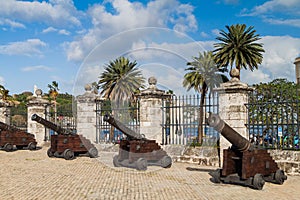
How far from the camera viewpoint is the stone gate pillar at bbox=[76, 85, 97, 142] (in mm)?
15641

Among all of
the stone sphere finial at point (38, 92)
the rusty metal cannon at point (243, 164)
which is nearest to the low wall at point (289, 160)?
the rusty metal cannon at point (243, 164)

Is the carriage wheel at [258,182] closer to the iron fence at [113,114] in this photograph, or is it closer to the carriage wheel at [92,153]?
the iron fence at [113,114]

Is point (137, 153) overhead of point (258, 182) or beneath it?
overhead

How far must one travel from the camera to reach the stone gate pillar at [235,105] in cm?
1071

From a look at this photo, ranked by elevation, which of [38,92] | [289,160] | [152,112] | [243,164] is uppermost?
[38,92]

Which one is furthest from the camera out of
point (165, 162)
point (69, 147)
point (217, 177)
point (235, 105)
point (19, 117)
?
point (19, 117)

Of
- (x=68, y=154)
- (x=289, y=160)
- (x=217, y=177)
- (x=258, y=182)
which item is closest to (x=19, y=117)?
(x=68, y=154)

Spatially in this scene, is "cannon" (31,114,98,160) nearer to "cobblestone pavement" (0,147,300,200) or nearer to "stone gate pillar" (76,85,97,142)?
"cobblestone pavement" (0,147,300,200)

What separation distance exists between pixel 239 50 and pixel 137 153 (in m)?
17.5

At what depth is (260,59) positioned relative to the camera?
26.0 metres

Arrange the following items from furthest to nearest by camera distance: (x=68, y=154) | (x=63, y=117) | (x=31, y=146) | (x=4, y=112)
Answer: (x=4, y=112) < (x=63, y=117) < (x=31, y=146) < (x=68, y=154)

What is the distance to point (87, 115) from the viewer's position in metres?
15.7

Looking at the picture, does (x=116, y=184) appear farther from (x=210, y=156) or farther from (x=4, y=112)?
(x=4, y=112)

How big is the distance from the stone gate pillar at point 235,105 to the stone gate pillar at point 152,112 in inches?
115
